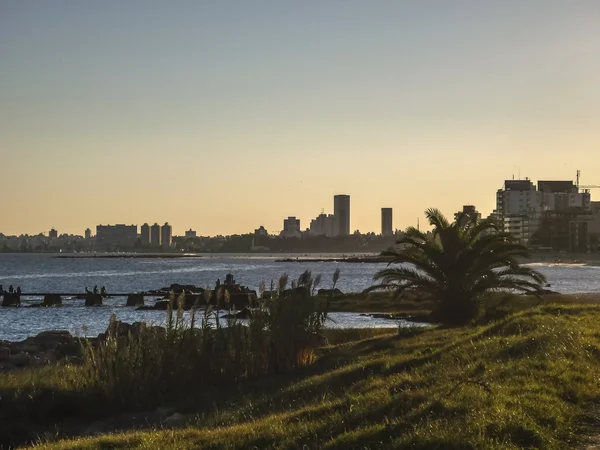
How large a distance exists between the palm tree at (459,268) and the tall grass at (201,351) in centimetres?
865

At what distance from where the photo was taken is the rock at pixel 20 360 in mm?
23609

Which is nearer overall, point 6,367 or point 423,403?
point 423,403

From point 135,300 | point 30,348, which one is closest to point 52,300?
point 135,300

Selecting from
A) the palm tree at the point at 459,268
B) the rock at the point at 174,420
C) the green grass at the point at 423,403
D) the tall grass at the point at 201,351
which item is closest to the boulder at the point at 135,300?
the palm tree at the point at 459,268

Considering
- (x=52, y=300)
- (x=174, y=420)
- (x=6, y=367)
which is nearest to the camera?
(x=174, y=420)

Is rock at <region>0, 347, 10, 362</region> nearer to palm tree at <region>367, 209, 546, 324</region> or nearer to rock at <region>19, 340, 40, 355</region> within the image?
rock at <region>19, 340, 40, 355</region>

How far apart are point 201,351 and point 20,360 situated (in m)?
9.51

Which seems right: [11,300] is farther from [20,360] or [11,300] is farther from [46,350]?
[20,360]

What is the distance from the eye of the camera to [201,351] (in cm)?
1673

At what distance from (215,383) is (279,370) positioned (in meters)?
1.91

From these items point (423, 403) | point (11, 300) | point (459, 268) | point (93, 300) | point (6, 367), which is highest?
point (459, 268)

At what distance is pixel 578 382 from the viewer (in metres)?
12.0

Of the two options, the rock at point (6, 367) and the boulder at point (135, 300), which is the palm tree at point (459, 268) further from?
the boulder at point (135, 300)

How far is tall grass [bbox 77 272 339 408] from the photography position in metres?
15.3
